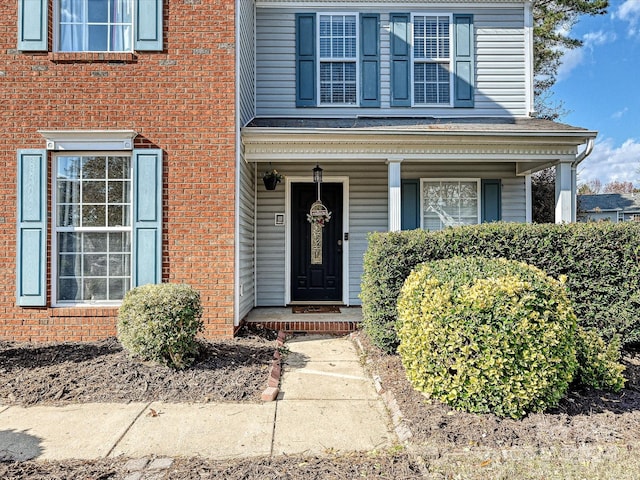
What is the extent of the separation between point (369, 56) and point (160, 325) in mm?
5671

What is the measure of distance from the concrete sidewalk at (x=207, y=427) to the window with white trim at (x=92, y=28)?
4.33m

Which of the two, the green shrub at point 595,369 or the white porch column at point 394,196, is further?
the white porch column at point 394,196

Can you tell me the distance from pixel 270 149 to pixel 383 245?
2.36 m

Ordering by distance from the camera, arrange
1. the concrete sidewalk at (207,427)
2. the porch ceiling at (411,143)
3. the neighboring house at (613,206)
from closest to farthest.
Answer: the concrete sidewalk at (207,427), the porch ceiling at (411,143), the neighboring house at (613,206)

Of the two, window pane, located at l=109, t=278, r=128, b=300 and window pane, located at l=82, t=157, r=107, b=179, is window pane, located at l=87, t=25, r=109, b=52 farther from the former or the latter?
window pane, located at l=109, t=278, r=128, b=300

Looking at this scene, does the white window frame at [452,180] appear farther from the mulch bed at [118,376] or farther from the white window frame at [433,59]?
the mulch bed at [118,376]

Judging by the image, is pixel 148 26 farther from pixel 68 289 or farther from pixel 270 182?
pixel 68 289

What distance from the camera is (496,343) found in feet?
9.50

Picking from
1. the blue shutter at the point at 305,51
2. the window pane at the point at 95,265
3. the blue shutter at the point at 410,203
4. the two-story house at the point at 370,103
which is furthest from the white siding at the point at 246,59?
the blue shutter at the point at 410,203

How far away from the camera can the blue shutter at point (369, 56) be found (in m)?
6.95

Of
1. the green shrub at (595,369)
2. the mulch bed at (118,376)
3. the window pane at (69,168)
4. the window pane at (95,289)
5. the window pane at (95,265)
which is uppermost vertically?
the window pane at (69,168)

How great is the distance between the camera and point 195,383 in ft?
12.2

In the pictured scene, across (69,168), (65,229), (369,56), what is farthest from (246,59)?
(65,229)

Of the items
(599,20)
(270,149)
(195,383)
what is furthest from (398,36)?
(599,20)
